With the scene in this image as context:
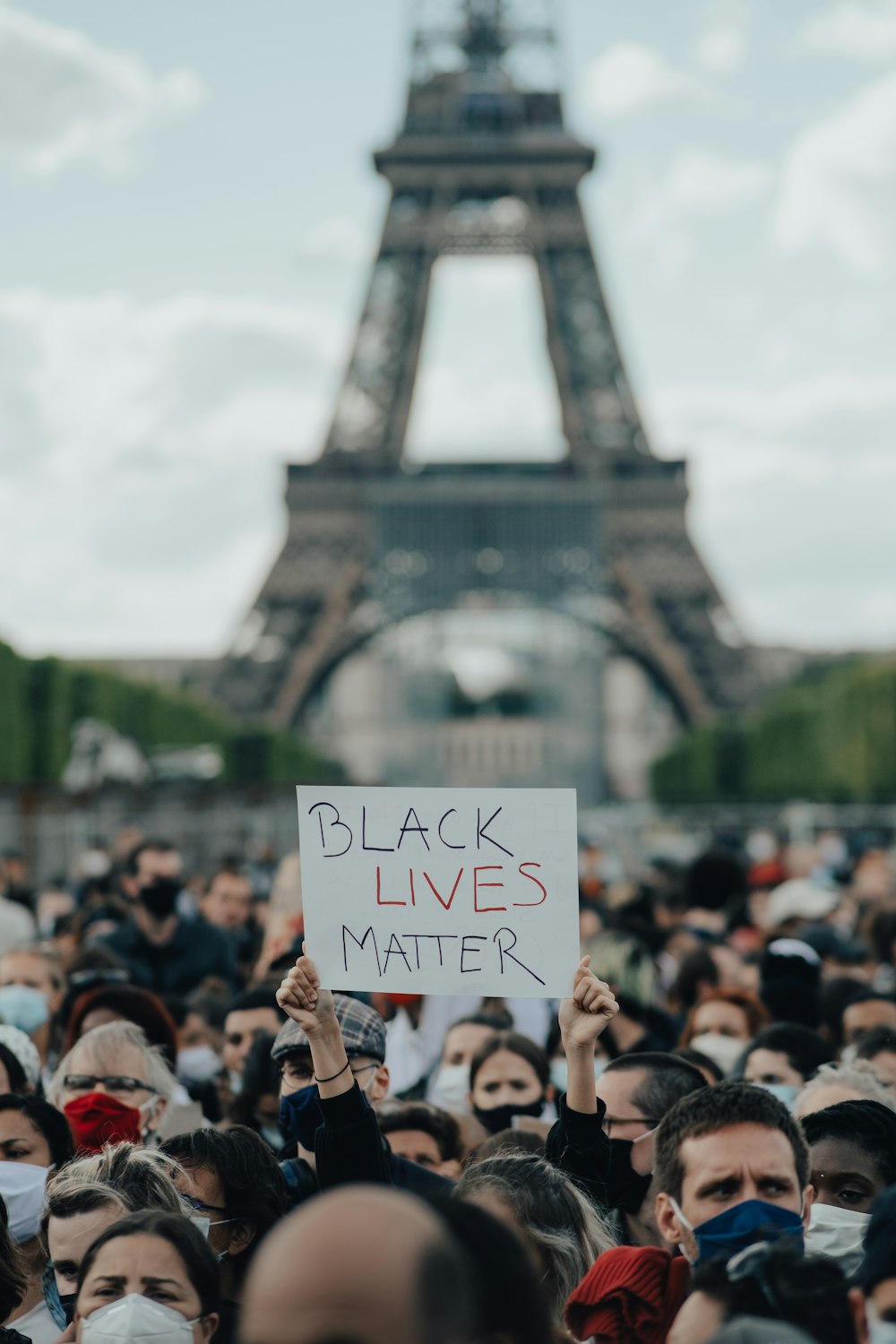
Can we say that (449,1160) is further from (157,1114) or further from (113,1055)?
(113,1055)

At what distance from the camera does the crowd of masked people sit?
211 cm

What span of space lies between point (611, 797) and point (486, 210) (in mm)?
33066

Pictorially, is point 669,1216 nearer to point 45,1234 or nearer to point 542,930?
point 542,930

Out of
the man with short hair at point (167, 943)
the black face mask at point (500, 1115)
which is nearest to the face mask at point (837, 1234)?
the black face mask at point (500, 1115)

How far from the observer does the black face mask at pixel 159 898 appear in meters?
7.79

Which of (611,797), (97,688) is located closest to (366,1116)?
(97,688)

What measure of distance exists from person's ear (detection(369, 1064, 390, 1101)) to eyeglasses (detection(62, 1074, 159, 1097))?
757mm

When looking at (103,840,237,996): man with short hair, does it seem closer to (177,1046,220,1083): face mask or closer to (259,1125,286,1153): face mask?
(177,1046,220,1083): face mask

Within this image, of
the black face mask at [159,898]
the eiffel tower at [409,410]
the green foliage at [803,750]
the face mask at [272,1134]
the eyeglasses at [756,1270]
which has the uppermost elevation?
the eiffel tower at [409,410]

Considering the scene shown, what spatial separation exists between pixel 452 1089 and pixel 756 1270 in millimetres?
3149

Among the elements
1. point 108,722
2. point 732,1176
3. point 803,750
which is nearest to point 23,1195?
point 732,1176

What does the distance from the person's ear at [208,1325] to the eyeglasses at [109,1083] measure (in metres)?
1.73

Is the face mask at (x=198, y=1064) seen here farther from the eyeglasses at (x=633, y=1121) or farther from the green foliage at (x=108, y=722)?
the green foliage at (x=108, y=722)

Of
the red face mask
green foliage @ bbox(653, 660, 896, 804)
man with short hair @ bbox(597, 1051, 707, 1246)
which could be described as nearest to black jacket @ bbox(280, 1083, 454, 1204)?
man with short hair @ bbox(597, 1051, 707, 1246)
